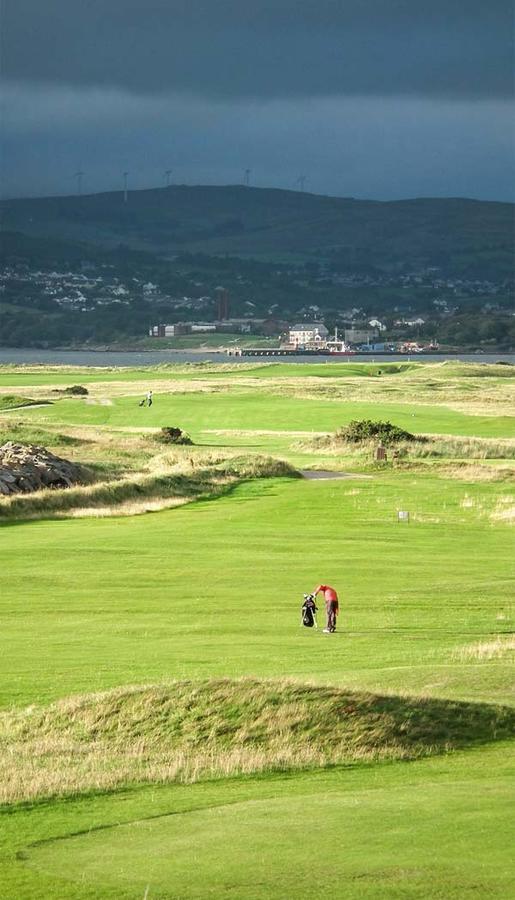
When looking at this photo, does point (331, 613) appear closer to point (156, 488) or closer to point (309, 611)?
point (309, 611)

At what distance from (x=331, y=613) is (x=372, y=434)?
47898mm

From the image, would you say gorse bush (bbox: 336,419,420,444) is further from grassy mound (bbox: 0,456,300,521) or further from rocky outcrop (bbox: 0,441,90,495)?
rocky outcrop (bbox: 0,441,90,495)

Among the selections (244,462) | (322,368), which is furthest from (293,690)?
(322,368)

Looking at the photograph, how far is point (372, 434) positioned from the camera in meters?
77.7

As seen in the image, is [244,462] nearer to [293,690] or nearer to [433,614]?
[433,614]

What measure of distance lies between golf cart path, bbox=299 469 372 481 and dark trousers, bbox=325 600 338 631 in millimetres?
32495

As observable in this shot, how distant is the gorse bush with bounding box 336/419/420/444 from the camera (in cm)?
7669

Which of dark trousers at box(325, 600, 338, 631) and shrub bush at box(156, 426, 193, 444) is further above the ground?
Answer: dark trousers at box(325, 600, 338, 631)

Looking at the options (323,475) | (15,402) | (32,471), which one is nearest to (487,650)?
(32,471)

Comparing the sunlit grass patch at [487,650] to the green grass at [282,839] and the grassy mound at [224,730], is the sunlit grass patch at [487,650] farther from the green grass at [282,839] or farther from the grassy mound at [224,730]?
the green grass at [282,839]

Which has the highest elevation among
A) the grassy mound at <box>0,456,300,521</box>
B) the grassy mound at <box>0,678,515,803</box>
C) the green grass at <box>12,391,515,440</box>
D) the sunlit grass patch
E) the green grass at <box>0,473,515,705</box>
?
the grassy mound at <box>0,678,515,803</box>

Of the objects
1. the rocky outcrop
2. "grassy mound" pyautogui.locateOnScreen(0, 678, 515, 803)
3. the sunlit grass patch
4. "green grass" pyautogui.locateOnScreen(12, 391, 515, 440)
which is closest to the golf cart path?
the rocky outcrop

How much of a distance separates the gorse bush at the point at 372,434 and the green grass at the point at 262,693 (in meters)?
20.0

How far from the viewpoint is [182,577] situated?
124ft
